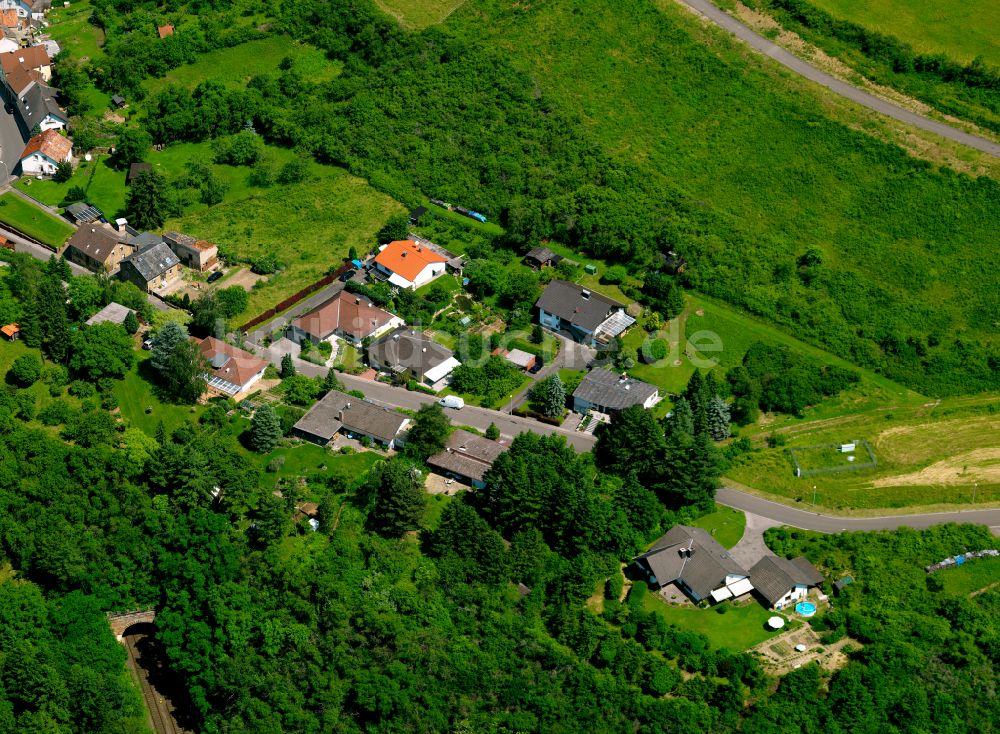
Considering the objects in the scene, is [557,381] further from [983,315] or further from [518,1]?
[518,1]

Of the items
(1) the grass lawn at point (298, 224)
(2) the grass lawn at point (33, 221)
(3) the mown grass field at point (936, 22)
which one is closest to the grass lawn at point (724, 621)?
(1) the grass lawn at point (298, 224)

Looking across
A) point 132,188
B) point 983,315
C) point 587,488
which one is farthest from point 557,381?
point 132,188

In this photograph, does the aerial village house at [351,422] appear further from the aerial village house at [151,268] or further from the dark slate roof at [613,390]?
the aerial village house at [151,268]

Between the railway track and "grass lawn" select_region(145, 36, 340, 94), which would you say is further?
"grass lawn" select_region(145, 36, 340, 94)

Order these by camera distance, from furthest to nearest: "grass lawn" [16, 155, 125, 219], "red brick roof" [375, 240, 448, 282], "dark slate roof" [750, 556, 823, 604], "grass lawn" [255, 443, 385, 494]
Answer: "grass lawn" [16, 155, 125, 219]
"red brick roof" [375, 240, 448, 282]
"grass lawn" [255, 443, 385, 494]
"dark slate roof" [750, 556, 823, 604]

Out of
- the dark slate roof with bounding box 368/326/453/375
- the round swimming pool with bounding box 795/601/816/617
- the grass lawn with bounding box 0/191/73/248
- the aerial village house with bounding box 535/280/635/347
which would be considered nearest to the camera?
the round swimming pool with bounding box 795/601/816/617

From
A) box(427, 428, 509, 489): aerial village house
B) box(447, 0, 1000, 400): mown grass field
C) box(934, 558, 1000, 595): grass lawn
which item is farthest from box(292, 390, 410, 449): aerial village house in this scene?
box(934, 558, 1000, 595): grass lawn

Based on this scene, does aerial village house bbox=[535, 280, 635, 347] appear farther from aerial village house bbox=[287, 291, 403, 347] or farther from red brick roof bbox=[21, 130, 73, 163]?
red brick roof bbox=[21, 130, 73, 163]

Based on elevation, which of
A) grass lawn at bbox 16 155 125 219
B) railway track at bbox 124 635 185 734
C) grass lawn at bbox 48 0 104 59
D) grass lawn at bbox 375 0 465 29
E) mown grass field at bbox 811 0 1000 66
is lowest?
railway track at bbox 124 635 185 734
